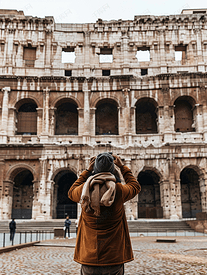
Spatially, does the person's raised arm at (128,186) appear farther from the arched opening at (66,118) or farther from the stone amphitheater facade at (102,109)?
the arched opening at (66,118)

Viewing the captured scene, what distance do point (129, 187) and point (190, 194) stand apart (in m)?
23.1

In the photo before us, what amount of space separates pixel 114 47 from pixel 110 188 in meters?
23.9

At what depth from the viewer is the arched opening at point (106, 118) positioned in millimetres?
25547

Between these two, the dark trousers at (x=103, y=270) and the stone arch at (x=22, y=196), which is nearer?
the dark trousers at (x=103, y=270)

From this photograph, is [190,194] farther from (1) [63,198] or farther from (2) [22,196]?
(2) [22,196]

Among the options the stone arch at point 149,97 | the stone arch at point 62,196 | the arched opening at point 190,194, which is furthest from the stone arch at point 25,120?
the arched opening at point 190,194

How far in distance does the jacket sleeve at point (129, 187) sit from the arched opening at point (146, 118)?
73.5ft

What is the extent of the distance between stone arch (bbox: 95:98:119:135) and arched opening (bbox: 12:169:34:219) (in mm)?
7179

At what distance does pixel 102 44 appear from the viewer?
82.7 ft

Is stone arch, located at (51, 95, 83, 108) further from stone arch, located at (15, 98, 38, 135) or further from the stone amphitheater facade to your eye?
stone arch, located at (15, 98, 38, 135)

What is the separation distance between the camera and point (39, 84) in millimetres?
24016

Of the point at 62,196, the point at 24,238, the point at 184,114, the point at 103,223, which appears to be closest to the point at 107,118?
the point at 184,114

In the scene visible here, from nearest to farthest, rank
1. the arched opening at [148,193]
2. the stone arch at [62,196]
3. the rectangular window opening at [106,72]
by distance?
the stone arch at [62,196] → the arched opening at [148,193] → the rectangular window opening at [106,72]

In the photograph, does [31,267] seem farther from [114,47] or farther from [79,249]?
[114,47]
